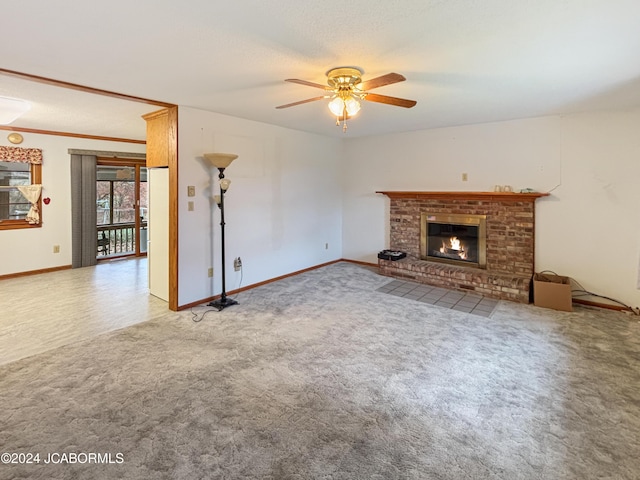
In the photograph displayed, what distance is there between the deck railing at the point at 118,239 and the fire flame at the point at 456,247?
19.9ft

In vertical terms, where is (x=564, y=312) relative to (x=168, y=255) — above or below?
below

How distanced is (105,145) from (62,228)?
1.70 m

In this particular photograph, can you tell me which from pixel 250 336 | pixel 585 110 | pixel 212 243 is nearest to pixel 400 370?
pixel 250 336

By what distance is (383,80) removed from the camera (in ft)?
7.80

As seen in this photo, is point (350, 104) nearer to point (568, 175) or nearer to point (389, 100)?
point (389, 100)

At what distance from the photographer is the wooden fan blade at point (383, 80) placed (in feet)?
7.39

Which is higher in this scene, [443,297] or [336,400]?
[443,297]

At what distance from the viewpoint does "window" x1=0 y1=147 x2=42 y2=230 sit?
5.56 metres

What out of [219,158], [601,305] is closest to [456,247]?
[601,305]

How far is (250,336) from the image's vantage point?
11.1ft

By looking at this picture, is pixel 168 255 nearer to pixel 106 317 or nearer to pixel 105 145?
pixel 106 317

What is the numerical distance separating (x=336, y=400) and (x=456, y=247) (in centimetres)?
377

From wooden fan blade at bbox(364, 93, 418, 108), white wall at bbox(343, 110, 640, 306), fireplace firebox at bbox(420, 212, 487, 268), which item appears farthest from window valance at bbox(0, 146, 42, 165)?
fireplace firebox at bbox(420, 212, 487, 268)

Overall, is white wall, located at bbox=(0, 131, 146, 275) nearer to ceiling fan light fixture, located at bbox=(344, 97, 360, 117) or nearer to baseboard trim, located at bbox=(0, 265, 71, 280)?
baseboard trim, located at bbox=(0, 265, 71, 280)
